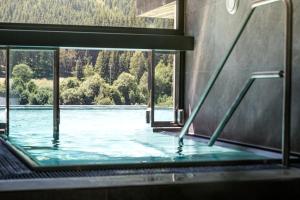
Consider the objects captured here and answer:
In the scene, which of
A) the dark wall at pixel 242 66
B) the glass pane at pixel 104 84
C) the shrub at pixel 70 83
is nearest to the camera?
the dark wall at pixel 242 66

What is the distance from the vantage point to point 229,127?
709cm

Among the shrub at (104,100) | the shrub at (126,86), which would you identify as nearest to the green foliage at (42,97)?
the shrub at (126,86)

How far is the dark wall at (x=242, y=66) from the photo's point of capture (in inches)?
232

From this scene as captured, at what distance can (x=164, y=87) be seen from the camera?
30.5 ft

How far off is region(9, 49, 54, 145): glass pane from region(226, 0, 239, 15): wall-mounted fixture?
289 cm

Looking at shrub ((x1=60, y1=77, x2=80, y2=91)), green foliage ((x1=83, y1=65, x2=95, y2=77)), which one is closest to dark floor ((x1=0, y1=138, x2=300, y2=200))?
shrub ((x1=60, y1=77, x2=80, y2=91))

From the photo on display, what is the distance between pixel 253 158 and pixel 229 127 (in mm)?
2201

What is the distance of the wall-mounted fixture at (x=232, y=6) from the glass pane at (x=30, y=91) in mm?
2893

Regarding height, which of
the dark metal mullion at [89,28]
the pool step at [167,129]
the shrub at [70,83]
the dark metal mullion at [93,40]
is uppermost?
the dark metal mullion at [89,28]

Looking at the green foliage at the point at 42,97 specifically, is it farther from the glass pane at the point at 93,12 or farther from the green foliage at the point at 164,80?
the green foliage at the point at 164,80

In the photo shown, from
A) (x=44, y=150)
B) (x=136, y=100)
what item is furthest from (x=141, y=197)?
(x=136, y=100)

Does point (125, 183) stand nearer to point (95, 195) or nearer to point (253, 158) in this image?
point (95, 195)

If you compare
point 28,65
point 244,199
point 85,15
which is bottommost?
point 244,199

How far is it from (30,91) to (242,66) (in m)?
3.83
